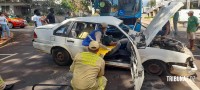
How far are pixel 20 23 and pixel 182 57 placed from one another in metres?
18.0

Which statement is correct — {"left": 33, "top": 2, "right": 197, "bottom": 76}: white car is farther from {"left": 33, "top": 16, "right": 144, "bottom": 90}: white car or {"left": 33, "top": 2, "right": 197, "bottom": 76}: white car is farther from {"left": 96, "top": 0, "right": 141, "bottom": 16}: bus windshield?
{"left": 96, "top": 0, "right": 141, "bottom": 16}: bus windshield

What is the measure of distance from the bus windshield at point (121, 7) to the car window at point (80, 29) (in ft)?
18.2

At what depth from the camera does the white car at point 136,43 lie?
648cm

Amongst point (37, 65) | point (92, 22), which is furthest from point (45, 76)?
point (92, 22)

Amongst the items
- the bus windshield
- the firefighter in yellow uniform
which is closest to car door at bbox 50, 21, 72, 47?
the firefighter in yellow uniform

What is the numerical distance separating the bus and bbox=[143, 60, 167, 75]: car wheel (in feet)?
19.6

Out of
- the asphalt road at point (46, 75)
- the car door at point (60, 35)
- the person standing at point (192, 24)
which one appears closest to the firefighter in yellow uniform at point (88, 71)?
the asphalt road at point (46, 75)

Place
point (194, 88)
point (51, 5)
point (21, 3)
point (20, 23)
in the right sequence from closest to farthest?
point (194, 88) < point (20, 23) < point (51, 5) < point (21, 3)

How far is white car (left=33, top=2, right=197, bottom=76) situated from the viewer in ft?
21.3

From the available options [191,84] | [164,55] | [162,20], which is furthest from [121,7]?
[191,84]

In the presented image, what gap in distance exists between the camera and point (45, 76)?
7.12 metres

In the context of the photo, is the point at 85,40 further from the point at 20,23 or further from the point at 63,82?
the point at 20,23

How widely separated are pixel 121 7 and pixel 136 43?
674 cm

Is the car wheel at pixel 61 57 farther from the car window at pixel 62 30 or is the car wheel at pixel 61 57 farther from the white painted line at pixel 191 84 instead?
the white painted line at pixel 191 84
